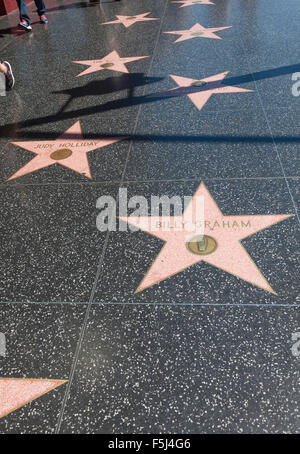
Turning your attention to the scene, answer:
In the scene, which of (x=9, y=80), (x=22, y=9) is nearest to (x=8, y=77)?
(x=9, y=80)

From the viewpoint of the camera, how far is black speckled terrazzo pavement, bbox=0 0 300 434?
1189 millimetres

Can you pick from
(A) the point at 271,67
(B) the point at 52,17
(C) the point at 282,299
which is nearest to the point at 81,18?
(B) the point at 52,17

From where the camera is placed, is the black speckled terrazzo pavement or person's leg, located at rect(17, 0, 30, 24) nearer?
the black speckled terrazzo pavement

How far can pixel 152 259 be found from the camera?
166cm

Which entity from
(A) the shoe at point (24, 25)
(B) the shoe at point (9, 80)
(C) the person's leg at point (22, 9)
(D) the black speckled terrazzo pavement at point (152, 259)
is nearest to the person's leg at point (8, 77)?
(B) the shoe at point (9, 80)

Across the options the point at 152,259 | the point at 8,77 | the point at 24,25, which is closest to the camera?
the point at 152,259

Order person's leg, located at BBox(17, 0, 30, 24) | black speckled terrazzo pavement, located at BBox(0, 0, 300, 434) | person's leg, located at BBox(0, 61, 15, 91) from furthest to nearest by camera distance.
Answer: person's leg, located at BBox(17, 0, 30, 24)
person's leg, located at BBox(0, 61, 15, 91)
black speckled terrazzo pavement, located at BBox(0, 0, 300, 434)

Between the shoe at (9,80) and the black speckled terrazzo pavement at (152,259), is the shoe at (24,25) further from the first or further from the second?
the black speckled terrazzo pavement at (152,259)

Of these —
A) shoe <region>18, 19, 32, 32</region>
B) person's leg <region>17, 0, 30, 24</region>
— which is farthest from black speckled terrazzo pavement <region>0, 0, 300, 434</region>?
person's leg <region>17, 0, 30, 24</region>

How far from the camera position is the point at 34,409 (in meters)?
1.20

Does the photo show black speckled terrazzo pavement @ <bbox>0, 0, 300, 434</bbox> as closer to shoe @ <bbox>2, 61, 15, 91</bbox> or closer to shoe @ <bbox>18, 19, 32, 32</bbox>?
shoe @ <bbox>2, 61, 15, 91</bbox>

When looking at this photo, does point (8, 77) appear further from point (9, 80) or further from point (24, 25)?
point (24, 25)

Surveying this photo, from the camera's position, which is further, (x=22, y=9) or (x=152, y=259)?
(x=22, y=9)

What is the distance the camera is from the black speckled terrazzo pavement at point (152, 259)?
1.19 metres
